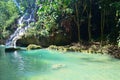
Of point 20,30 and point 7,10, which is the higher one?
point 7,10

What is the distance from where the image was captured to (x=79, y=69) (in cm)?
1512

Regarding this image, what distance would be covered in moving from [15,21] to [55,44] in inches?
546

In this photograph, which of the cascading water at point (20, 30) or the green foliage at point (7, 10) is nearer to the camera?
A: the cascading water at point (20, 30)

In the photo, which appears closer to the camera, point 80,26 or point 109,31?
point 109,31

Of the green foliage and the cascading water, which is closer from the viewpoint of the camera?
the cascading water

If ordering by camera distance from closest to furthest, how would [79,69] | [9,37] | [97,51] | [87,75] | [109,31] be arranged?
[87,75], [79,69], [97,51], [109,31], [9,37]

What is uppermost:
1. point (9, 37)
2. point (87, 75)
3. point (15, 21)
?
point (15, 21)

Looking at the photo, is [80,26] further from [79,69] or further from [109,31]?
[79,69]

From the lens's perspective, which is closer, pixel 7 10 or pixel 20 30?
pixel 20 30

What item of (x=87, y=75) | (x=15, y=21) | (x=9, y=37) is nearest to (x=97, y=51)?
(x=87, y=75)

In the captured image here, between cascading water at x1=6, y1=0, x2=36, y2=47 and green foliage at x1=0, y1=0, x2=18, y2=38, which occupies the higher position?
green foliage at x1=0, y1=0, x2=18, y2=38

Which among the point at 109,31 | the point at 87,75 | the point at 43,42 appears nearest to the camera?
the point at 87,75

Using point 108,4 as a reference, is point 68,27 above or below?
below

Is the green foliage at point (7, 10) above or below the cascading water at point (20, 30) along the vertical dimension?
above
